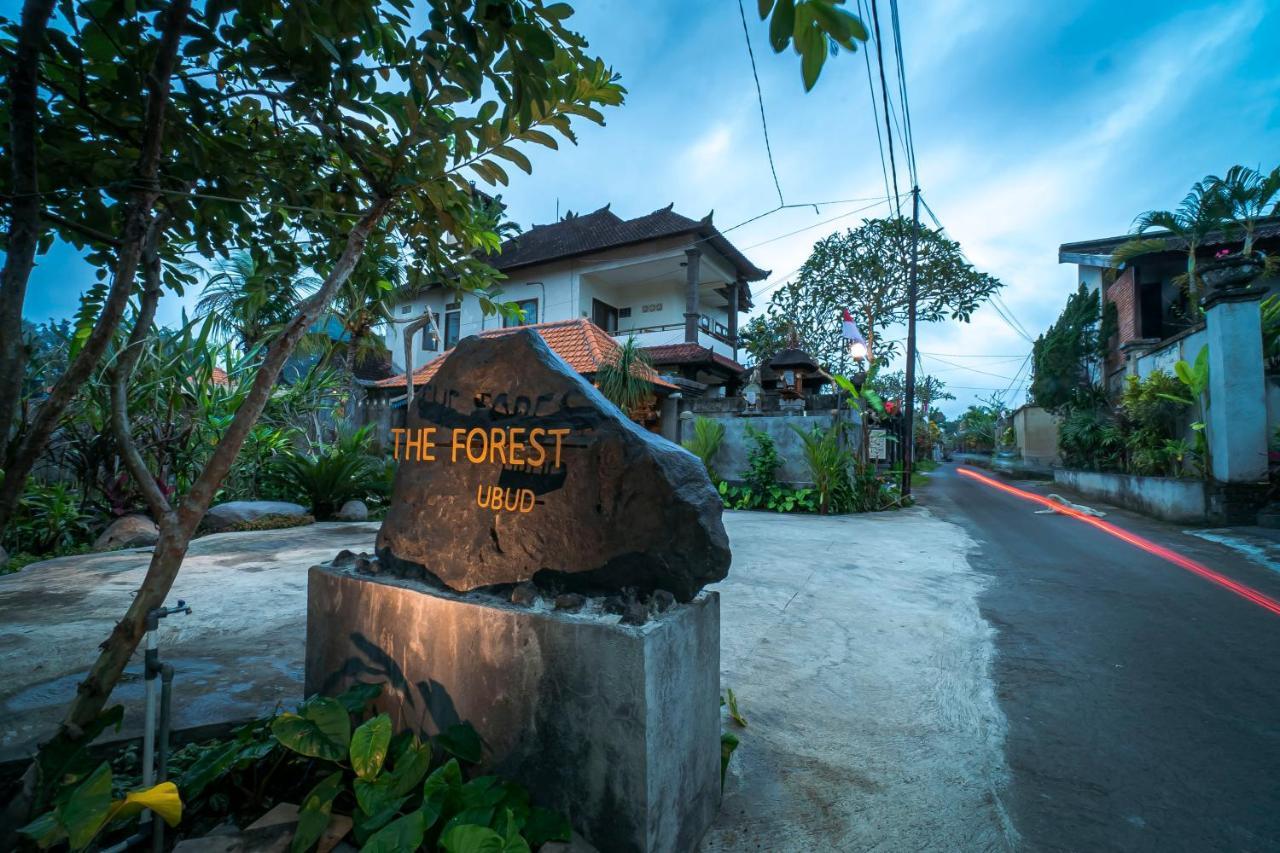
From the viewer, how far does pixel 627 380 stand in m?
10.2

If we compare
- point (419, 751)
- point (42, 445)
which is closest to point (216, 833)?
point (419, 751)

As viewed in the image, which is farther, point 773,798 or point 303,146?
point 303,146

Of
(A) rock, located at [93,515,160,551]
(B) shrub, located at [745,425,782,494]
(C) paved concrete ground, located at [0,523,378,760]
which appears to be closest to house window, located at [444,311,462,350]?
(B) shrub, located at [745,425,782,494]

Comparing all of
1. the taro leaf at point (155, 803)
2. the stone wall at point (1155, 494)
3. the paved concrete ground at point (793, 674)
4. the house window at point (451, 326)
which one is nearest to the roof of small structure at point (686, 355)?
the house window at point (451, 326)

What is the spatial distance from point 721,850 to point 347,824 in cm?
101

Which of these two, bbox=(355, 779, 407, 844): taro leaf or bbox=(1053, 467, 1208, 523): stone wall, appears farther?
bbox=(1053, 467, 1208, 523): stone wall

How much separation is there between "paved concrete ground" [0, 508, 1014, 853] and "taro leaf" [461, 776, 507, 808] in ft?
2.12

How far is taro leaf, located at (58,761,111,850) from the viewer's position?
3.85ft

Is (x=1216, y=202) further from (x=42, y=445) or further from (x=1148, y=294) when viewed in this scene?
(x=42, y=445)

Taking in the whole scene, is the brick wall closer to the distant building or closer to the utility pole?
the distant building

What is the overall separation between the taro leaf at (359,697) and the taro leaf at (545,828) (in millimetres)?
640

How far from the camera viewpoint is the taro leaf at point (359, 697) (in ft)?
5.56

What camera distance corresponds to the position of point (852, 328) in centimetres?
1216

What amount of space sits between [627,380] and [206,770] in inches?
350
